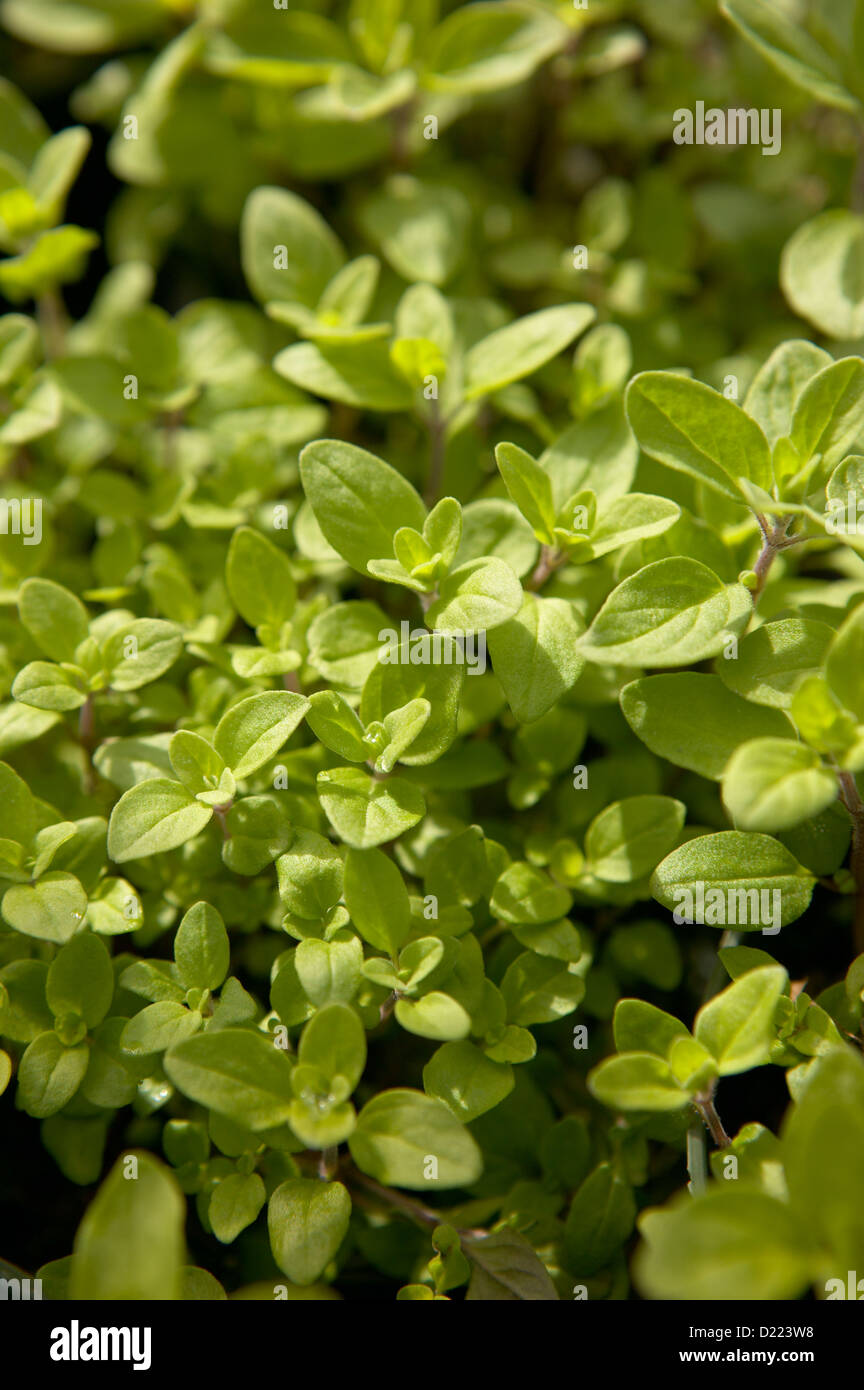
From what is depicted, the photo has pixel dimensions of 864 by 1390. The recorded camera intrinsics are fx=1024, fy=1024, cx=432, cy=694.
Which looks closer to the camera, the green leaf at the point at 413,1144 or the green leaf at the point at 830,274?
the green leaf at the point at 413,1144

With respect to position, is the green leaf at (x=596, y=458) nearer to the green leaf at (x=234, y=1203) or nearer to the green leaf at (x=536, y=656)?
the green leaf at (x=536, y=656)

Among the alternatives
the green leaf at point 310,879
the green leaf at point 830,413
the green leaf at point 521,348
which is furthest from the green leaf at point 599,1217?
Result: the green leaf at point 521,348

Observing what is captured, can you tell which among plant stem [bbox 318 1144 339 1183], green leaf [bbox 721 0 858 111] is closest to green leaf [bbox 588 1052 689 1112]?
plant stem [bbox 318 1144 339 1183]

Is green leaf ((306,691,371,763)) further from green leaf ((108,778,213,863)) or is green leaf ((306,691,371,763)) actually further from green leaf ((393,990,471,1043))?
green leaf ((393,990,471,1043))

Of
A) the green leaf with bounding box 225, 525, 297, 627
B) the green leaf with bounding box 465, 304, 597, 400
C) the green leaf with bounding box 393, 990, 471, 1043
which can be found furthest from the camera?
the green leaf with bounding box 465, 304, 597, 400

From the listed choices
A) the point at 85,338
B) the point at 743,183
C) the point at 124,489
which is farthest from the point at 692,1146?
the point at 743,183

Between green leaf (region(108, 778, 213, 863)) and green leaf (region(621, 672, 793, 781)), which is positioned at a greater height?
green leaf (region(621, 672, 793, 781))
